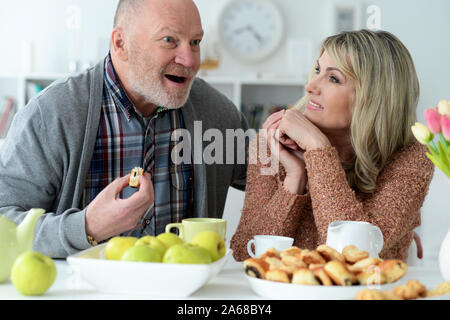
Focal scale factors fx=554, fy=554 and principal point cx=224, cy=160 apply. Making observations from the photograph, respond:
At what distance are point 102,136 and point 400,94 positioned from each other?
3.05 ft

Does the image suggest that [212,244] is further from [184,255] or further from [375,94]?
[375,94]

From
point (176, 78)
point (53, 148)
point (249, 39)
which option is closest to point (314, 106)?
point (176, 78)

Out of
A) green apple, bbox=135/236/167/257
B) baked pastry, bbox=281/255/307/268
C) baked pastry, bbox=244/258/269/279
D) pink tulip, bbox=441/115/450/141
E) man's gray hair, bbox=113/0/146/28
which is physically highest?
man's gray hair, bbox=113/0/146/28

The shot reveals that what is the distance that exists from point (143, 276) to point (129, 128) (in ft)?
3.17

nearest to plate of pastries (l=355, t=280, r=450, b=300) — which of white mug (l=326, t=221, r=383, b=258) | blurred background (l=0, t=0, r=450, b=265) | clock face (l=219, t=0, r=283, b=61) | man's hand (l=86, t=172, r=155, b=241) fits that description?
white mug (l=326, t=221, r=383, b=258)

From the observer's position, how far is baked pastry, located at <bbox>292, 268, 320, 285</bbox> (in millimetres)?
845

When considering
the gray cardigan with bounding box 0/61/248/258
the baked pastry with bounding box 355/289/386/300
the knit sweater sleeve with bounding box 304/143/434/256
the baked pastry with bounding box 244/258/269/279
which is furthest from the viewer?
the gray cardigan with bounding box 0/61/248/258

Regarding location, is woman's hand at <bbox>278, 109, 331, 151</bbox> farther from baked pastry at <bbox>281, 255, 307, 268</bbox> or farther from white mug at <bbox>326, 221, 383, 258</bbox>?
baked pastry at <bbox>281, 255, 307, 268</bbox>

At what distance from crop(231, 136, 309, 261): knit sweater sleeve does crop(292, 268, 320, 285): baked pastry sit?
0.74 meters

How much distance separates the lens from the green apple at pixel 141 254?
868 mm

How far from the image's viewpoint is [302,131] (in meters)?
1.64

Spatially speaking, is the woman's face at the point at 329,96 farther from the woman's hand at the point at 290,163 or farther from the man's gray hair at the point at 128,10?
the man's gray hair at the point at 128,10
